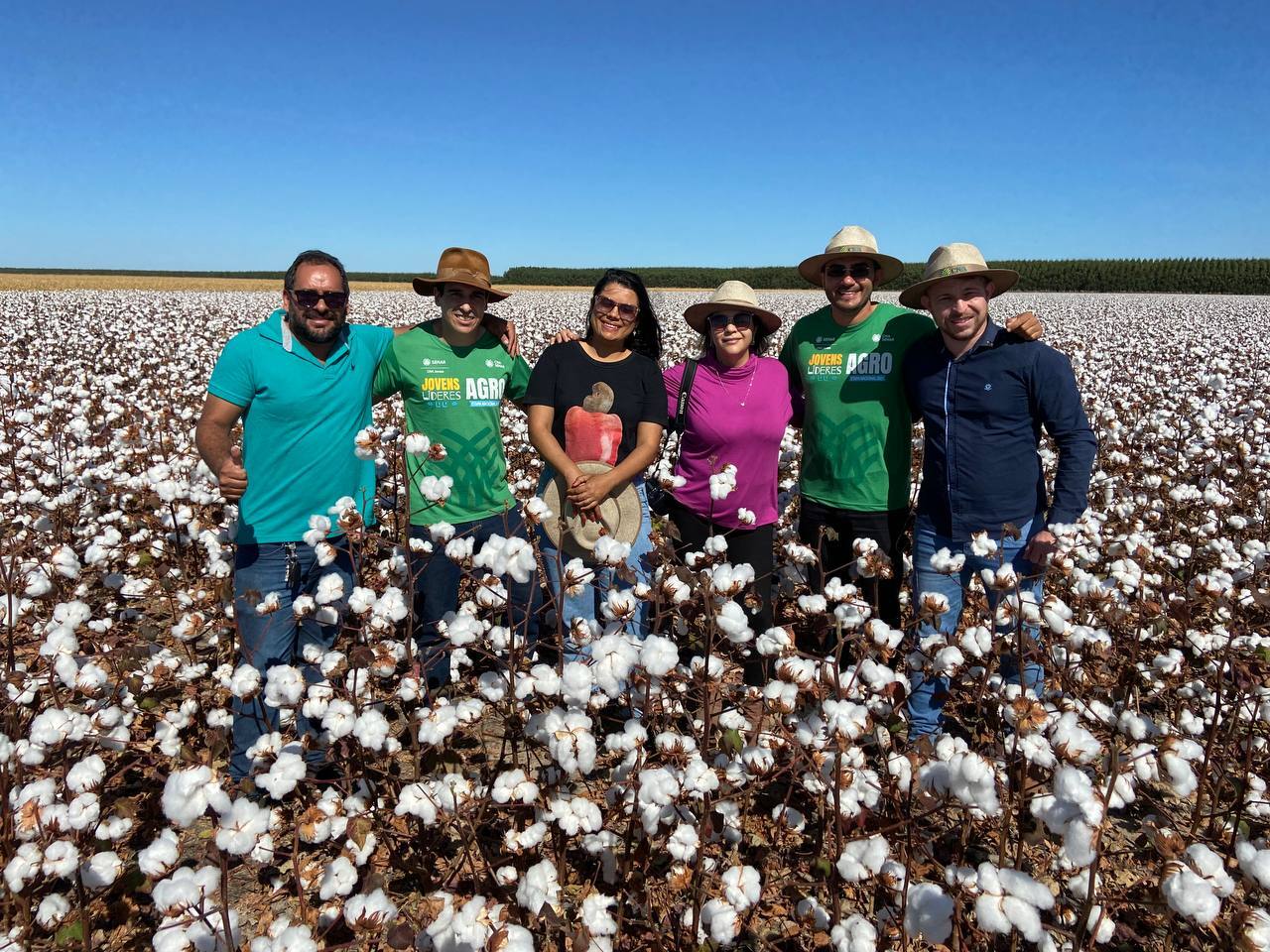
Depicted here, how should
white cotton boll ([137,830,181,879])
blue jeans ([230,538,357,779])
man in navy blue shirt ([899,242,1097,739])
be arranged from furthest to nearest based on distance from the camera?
man in navy blue shirt ([899,242,1097,739]), blue jeans ([230,538,357,779]), white cotton boll ([137,830,181,879])

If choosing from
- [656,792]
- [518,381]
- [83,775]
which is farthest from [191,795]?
[518,381]

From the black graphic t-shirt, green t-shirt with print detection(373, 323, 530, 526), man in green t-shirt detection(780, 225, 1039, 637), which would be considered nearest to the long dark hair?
the black graphic t-shirt

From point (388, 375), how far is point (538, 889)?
101 inches

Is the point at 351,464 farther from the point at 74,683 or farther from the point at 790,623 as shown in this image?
the point at 790,623

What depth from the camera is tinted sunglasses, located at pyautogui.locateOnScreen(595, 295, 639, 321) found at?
3.53m

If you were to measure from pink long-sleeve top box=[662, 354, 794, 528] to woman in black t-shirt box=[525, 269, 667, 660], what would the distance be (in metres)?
0.25

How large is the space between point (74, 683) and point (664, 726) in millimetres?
2102

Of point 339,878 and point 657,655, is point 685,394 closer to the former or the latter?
point 657,655

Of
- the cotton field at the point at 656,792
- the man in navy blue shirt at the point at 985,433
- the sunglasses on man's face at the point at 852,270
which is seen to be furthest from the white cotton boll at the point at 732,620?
the sunglasses on man's face at the point at 852,270

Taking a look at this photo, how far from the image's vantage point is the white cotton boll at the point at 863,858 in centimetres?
195

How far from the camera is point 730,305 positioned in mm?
A: 3691

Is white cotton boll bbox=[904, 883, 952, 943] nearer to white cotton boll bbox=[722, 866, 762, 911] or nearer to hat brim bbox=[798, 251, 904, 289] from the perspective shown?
white cotton boll bbox=[722, 866, 762, 911]

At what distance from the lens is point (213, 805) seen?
5.81 ft

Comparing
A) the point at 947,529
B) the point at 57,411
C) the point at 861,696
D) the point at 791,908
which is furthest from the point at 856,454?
the point at 57,411
